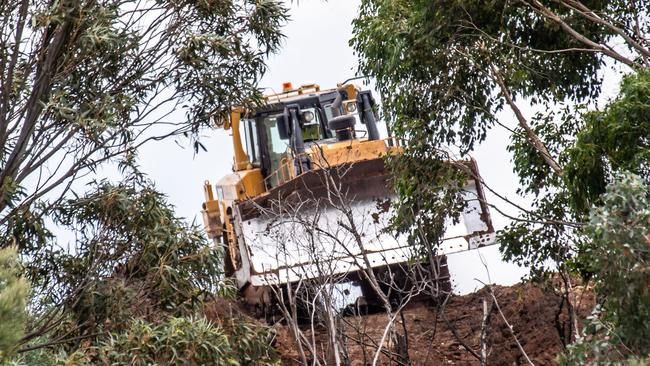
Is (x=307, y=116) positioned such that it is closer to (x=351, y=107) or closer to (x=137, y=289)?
(x=351, y=107)

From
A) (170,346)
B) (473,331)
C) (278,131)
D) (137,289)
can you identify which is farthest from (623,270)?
(278,131)

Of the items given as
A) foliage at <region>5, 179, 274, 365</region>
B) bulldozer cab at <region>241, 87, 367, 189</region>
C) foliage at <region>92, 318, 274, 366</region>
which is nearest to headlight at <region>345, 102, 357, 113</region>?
bulldozer cab at <region>241, 87, 367, 189</region>

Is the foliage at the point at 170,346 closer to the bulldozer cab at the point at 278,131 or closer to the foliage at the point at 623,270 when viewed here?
the foliage at the point at 623,270

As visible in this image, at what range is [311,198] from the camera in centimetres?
1898

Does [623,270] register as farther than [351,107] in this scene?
No

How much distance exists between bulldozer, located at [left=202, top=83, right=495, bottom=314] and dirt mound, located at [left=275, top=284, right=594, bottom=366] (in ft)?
2.05

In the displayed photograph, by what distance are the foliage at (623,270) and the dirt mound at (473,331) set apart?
6843 millimetres

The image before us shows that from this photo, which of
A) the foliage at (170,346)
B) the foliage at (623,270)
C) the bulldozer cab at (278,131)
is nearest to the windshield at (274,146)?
the bulldozer cab at (278,131)

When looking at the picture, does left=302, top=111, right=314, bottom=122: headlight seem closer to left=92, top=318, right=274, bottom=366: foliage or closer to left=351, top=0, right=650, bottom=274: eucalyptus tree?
left=351, top=0, right=650, bottom=274: eucalyptus tree

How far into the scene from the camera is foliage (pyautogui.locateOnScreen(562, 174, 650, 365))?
929cm

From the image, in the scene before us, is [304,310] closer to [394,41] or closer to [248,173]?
[248,173]

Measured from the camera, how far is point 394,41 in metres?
17.4

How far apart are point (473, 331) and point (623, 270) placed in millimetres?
9754

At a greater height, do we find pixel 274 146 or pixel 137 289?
pixel 274 146
